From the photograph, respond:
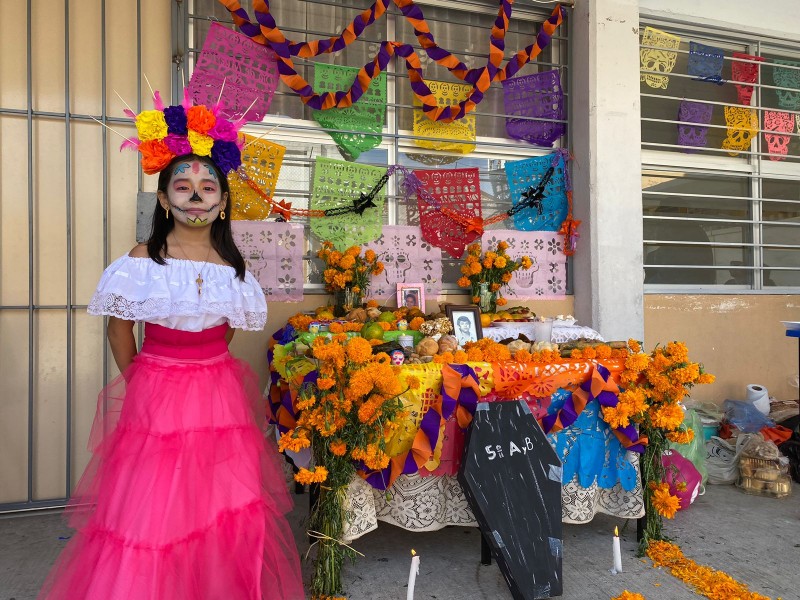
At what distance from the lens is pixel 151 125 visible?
2.20 meters

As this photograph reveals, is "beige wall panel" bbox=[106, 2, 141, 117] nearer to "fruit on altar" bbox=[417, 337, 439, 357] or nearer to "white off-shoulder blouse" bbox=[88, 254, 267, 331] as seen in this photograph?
"white off-shoulder blouse" bbox=[88, 254, 267, 331]

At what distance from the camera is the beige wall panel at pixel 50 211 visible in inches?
147

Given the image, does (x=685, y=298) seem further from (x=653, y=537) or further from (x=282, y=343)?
(x=282, y=343)

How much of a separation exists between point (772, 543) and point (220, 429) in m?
3.08

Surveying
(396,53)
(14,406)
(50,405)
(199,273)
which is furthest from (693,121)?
(14,406)

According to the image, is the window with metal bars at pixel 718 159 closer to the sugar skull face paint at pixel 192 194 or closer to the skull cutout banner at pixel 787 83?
the skull cutout banner at pixel 787 83

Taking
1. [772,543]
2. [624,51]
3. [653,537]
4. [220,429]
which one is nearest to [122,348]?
[220,429]

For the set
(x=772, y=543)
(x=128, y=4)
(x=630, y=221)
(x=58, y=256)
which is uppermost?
(x=128, y=4)

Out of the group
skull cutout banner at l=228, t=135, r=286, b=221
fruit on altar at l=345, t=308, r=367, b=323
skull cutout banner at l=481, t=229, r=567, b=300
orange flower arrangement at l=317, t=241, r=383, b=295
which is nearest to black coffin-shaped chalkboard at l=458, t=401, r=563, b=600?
fruit on altar at l=345, t=308, r=367, b=323

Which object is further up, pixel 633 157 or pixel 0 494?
pixel 633 157

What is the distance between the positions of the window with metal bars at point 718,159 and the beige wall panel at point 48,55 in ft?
15.4

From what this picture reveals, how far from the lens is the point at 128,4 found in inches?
154

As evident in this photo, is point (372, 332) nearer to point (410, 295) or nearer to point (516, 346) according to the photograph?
point (516, 346)

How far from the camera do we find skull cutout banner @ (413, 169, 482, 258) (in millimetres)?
4590
